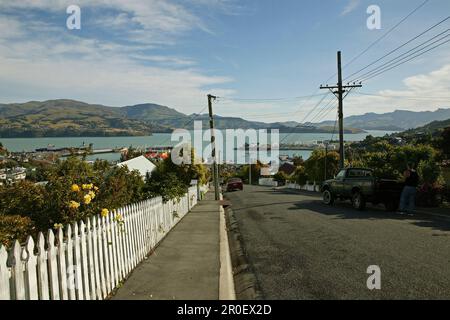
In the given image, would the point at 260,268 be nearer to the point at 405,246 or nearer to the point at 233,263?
the point at 233,263

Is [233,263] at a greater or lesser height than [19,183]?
lesser

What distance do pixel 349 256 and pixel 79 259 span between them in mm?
5508

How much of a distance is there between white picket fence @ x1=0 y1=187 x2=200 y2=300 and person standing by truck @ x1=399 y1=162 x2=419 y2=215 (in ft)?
32.6

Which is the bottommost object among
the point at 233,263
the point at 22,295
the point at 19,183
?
the point at 233,263

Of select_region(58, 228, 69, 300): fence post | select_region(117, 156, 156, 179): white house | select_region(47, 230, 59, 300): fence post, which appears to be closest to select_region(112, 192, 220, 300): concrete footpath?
select_region(58, 228, 69, 300): fence post

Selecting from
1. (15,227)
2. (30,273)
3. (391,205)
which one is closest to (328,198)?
(391,205)

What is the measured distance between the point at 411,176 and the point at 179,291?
11.2m

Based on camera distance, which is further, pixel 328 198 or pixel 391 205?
pixel 328 198

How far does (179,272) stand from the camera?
7555 millimetres

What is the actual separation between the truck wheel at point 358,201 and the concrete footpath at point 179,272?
744 cm

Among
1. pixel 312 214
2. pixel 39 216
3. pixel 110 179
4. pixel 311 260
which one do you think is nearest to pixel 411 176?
pixel 312 214

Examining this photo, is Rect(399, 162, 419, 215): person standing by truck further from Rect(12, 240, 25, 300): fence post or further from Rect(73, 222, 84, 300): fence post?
Rect(12, 240, 25, 300): fence post

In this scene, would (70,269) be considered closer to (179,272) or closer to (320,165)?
(179,272)

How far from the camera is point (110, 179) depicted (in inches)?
400
